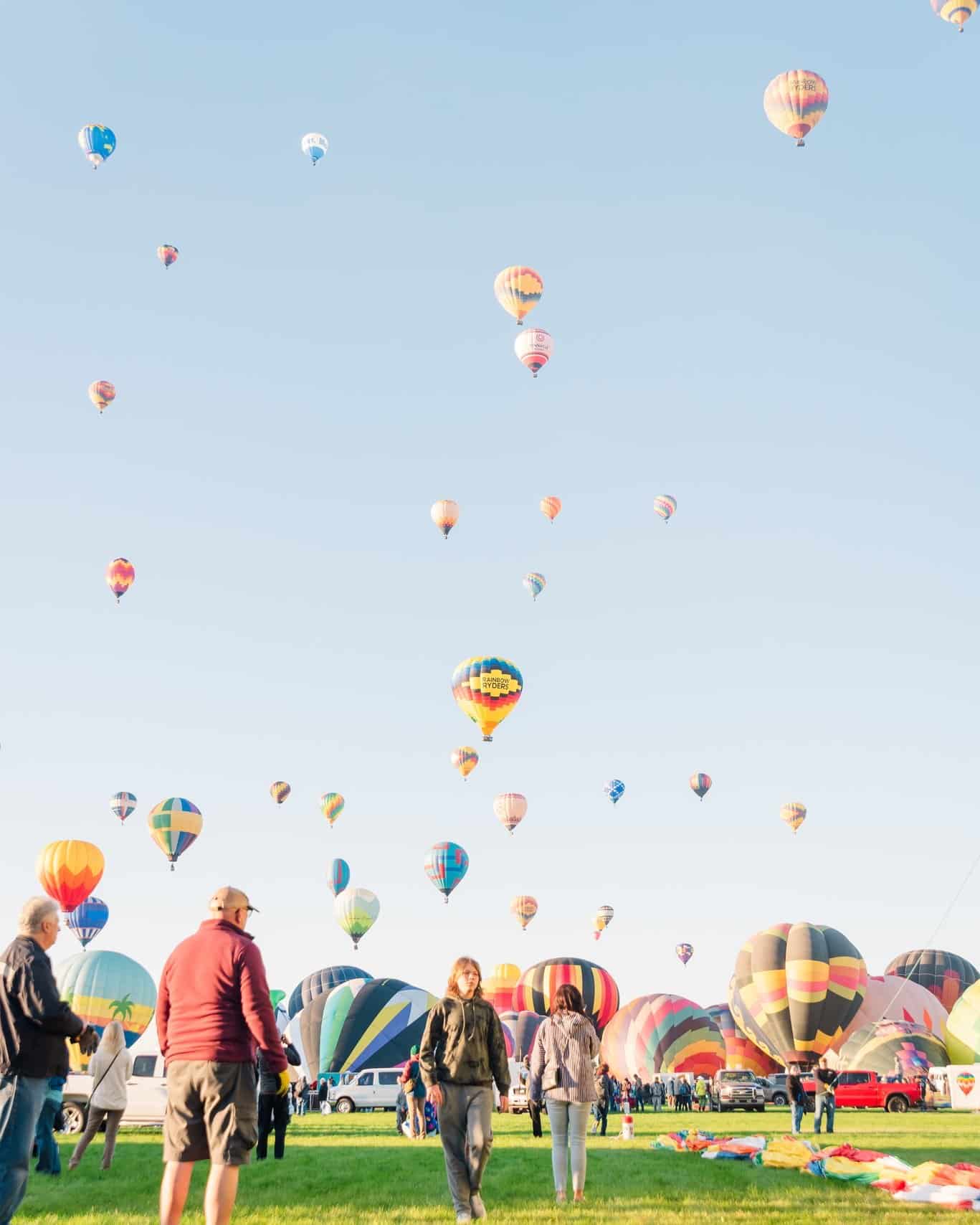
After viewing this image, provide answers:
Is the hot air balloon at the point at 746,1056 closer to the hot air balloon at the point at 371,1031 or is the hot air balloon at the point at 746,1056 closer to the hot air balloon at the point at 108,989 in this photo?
the hot air balloon at the point at 371,1031

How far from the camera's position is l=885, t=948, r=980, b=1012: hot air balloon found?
78125 millimetres

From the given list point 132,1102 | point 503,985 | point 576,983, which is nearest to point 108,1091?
point 132,1102

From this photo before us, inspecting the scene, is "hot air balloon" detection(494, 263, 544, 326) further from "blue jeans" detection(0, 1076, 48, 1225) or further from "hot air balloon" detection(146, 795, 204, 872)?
"blue jeans" detection(0, 1076, 48, 1225)

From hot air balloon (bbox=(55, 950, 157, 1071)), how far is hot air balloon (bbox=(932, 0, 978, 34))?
46508 mm

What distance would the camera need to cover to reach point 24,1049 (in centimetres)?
706

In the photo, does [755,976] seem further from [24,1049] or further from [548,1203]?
[24,1049]

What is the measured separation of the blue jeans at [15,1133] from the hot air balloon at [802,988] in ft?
162

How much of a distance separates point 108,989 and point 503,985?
3726 cm

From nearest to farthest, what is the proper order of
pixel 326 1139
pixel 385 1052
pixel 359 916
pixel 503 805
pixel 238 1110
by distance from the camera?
pixel 238 1110 < pixel 326 1139 < pixel 385 1052 < pixel 503 805 < pixel 359 916

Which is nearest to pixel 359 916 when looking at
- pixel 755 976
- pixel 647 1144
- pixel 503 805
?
pixel 503 805

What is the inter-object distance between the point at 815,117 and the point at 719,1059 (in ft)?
153

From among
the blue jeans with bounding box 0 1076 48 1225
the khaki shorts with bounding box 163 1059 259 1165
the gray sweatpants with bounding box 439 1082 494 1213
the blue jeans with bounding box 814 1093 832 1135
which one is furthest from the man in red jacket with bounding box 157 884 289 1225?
the blue jeans with bounding box 814 1093 832 1135

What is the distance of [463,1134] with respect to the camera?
974 cm

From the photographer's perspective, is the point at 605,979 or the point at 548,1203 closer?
the point at 548,1203
